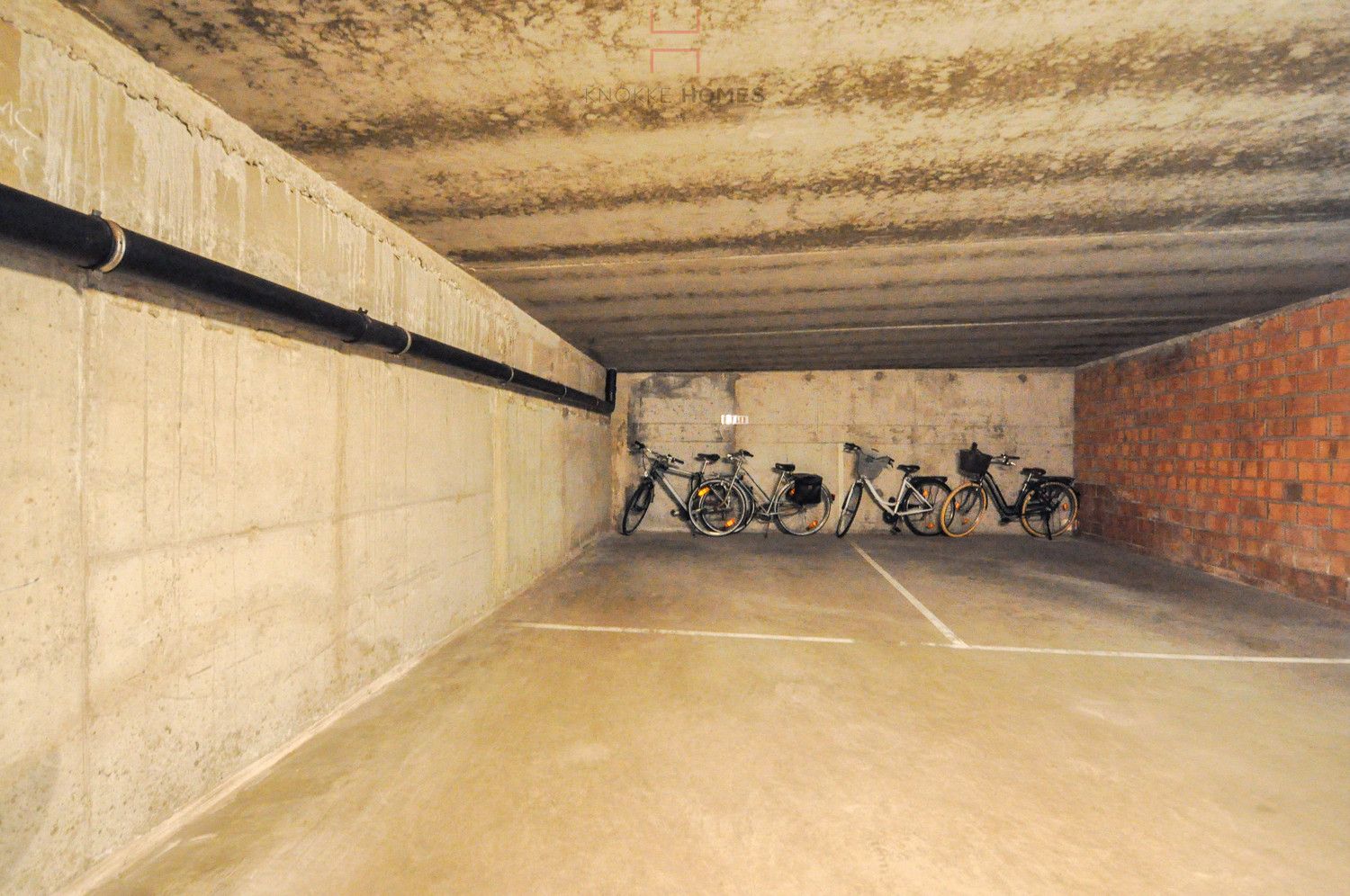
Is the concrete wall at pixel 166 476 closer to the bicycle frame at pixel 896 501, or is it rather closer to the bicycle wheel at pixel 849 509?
the bicycle wheel at pixel 849 509

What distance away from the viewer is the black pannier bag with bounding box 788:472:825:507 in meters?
6.51

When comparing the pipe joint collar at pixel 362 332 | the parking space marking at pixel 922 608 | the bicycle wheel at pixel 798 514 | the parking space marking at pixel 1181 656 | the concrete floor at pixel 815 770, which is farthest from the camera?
the bicycle wheel at pixel 798 514

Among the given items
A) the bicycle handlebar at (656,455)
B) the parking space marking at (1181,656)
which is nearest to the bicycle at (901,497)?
the bicycle handlebar at (656,455)

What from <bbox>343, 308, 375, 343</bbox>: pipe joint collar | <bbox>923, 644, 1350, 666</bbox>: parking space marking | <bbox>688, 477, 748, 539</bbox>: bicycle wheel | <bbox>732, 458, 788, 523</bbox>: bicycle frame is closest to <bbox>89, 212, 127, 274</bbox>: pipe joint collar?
<bbox>343, 308, 375, 343</bbox>: pipe joint collar

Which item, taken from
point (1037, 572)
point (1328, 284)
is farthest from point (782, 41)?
point (1037, 572)

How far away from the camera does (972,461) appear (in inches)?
259

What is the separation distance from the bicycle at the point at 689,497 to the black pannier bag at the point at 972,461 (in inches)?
117

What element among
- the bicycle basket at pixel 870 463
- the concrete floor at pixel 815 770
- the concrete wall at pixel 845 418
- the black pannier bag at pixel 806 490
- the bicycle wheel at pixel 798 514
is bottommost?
the concrete floor at pixel 815 770

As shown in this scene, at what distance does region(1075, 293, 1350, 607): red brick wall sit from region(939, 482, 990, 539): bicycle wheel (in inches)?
51.3

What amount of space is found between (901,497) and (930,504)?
39 centimetres

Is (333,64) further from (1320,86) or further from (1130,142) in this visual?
(1320,86)

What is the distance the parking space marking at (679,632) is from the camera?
115 inches

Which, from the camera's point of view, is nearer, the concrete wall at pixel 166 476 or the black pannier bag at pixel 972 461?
the concrete wall at pixel 166 476

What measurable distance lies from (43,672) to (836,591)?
397 centimetres
